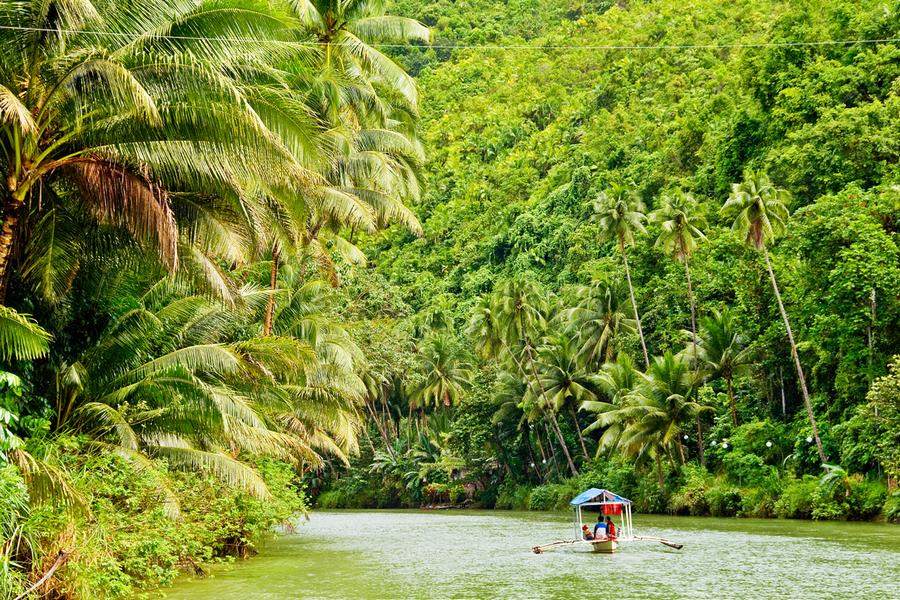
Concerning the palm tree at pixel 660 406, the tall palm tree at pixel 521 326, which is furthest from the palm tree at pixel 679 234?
the tall palm tree at pixel 521 326

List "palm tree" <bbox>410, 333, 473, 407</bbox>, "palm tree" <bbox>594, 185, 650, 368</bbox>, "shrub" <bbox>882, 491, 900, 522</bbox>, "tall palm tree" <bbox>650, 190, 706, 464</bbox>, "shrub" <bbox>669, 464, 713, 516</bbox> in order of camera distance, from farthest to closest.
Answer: "palm tree" <bbox>410, 333, 473, 407</bbox>
"palm tree" <bbox>594, 185, 650, 368</bbox>
"tall palm tree" <bbox>650, 190, 706, 464</bbox>
"shrub" <bbox>669, 464, 713, 516</bbox>
"shrub" <bbox>882, 491, 900, 522</bbox>

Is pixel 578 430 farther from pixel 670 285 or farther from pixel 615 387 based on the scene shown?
pixel 670 285

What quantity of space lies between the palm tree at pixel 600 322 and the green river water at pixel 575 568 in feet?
61.8

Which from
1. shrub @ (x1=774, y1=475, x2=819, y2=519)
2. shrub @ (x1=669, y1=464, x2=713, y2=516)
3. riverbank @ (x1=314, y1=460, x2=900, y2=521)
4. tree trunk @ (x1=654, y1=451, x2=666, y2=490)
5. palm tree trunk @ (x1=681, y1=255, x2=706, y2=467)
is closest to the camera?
riverbank @ (x1=314, y1=460, x2=900, y2=521)

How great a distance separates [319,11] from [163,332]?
13539mm

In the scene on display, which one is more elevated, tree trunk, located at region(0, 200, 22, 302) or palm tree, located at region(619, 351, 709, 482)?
palm tree, located at region(619, 351, 709, 482)

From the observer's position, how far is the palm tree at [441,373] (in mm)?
63156

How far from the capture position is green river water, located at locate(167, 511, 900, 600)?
55.4ft

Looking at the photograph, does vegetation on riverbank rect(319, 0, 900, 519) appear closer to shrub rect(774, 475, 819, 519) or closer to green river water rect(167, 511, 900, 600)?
shrub rect(774, 475, 819, 519)

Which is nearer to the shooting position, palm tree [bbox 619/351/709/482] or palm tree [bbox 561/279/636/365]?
palm tree [bbox 619/351/709/482]

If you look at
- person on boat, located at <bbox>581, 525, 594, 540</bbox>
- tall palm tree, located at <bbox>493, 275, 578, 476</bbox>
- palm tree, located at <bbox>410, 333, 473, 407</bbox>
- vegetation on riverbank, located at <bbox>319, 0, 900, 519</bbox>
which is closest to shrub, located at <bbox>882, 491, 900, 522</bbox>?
vegetation on riverbank, located at <bbox>319, 0, 900, 519</bbox>

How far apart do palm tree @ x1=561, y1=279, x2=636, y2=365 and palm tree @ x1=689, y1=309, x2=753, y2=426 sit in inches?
319

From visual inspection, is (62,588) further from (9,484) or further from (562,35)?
(562,35)

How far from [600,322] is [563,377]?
3.31 metres
